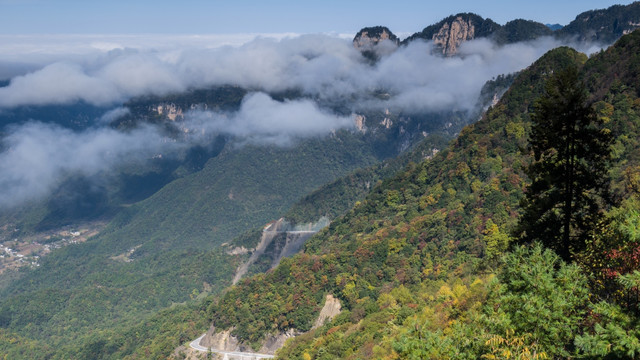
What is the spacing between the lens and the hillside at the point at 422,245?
57781mm

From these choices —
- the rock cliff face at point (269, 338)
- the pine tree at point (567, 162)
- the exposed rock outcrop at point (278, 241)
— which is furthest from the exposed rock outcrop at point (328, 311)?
the exposed rock outcrop at point (278, 241)

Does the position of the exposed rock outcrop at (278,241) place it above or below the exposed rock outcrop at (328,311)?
below

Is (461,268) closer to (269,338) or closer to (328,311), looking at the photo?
(328,311)

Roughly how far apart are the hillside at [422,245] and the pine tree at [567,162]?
9.32 m

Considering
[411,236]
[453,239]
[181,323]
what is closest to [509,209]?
[453,239]

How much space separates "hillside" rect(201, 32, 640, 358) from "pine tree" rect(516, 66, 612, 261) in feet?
30.6

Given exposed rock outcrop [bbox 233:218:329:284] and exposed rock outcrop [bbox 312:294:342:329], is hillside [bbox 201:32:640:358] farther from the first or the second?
exposed rock outcrop [bbox 233:218:329:284]

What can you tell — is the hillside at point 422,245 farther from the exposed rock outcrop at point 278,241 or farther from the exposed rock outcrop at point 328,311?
Answer: the exposed rock outcrop at point 278,241

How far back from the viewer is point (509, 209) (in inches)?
2699

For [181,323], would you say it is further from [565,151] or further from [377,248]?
[565,151]

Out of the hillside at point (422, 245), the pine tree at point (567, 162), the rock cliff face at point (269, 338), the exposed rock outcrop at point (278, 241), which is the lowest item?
the exposed rock outcrop at point (278, 241)

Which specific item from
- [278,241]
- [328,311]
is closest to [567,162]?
[328,311]

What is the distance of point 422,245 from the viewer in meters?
80.1

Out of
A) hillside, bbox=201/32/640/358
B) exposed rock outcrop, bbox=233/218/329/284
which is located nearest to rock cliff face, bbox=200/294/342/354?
hillside, bbox=201/32/640/358
